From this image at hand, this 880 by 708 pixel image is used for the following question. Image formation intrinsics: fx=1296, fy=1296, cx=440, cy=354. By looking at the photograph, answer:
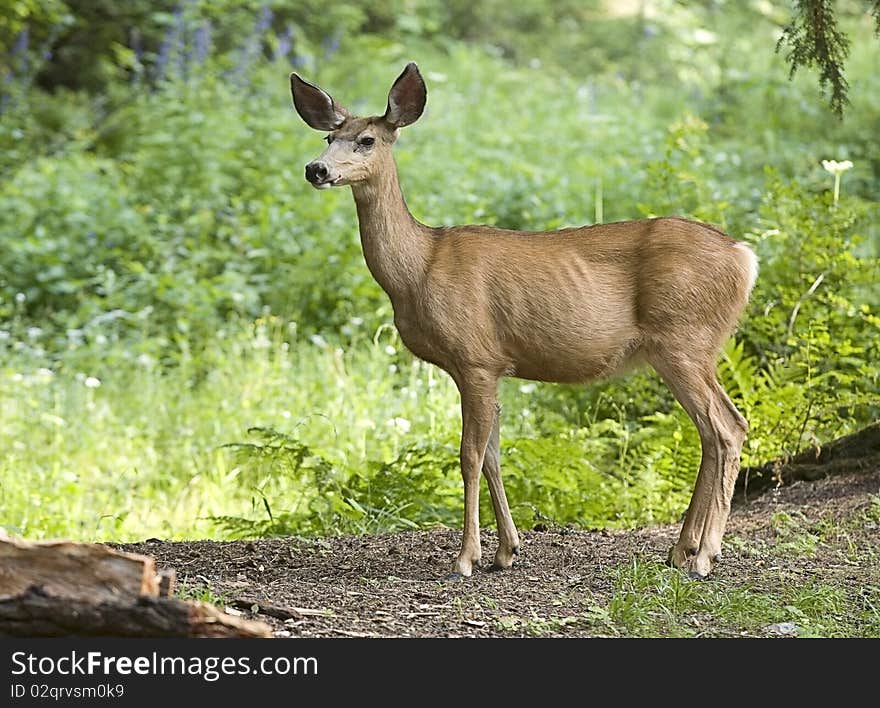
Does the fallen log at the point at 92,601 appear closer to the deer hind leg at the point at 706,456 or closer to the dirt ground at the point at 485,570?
the dirt ground at the point at 485,570

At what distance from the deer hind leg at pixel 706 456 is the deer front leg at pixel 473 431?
74cm

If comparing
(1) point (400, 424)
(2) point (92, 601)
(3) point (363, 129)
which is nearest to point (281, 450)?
(1) point (400, 424)

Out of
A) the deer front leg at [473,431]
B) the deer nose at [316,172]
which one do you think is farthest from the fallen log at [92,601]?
the deer nose at [316,172]

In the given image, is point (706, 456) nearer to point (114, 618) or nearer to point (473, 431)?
point (473, 431)

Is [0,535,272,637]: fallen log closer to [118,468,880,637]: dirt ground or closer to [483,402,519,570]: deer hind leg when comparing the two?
[118,468,880,637]: dirt ground

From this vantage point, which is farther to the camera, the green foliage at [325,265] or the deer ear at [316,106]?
the green foliage at [325,265]

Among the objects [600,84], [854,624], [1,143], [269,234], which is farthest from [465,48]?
[854,624]

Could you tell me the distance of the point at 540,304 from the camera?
5441 millimetres

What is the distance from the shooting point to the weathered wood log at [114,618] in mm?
3650

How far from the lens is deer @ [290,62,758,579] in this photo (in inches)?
211

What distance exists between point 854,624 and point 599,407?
3570mm

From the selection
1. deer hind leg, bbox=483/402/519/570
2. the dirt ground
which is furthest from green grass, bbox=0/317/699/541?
deer hind leg, bbox=483/402/519/570

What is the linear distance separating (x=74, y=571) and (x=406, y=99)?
2546 millimetres

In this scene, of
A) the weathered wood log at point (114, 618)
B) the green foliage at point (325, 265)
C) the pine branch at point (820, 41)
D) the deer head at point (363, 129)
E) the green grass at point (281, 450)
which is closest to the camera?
the weathered wood log at point (114, 618)
